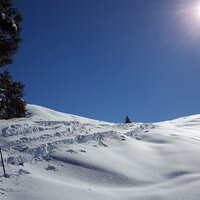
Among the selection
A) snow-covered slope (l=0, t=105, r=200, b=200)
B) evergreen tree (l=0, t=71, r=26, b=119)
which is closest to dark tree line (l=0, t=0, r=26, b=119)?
evergreen tree (l=0, t=71, r=26, b=119)

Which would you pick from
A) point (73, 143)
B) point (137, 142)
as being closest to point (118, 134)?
point (137, 142)

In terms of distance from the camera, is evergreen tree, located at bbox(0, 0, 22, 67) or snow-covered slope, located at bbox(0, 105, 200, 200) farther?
evergreen tree, located at bbox(0, 0, 22, 67)

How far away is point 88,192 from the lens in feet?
30.5

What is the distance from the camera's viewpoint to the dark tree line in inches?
677

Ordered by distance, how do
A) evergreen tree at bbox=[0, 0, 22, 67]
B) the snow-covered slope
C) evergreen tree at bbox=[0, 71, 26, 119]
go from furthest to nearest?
evergreen tree at bbox=[0, 71, 26, 119] → evergreen tree at bbox=[0, 0, 22, 67] → the snow-covered slope

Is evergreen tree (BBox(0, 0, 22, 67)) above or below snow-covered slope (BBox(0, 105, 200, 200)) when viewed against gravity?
above

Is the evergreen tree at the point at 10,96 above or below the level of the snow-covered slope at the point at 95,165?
above

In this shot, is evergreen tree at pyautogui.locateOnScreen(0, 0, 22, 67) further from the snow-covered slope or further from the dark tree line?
the snow-covered slope

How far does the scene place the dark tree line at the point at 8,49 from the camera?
56.4 feet

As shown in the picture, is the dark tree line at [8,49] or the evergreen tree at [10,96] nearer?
the dark tree line at [8,49]

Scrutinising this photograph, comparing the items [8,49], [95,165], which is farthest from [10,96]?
[95,165]

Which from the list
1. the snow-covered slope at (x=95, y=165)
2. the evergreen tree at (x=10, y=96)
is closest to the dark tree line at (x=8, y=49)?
the evergreen tree at (x=10, y=96)

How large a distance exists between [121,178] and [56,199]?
274 cm

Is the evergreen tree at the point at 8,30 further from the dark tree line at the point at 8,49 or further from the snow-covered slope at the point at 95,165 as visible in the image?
the snow-covered slope at the point at 95,165
